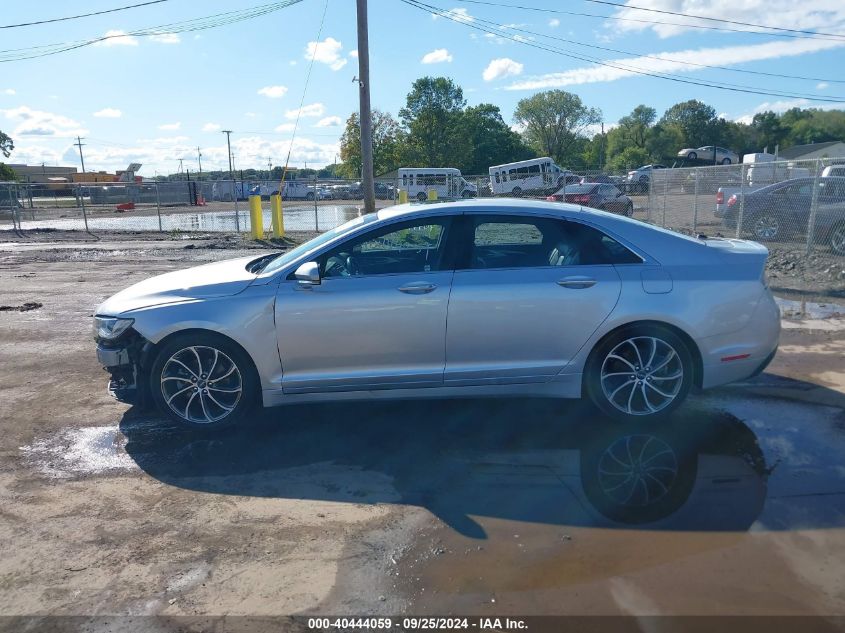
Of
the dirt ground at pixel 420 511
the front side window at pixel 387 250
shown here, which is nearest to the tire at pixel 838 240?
the dirt ground at pixel 420 511

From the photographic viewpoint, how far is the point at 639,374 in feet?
16.3

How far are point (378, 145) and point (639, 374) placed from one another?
8100 cm

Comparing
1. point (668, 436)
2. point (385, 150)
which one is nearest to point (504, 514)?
point (668, 436)

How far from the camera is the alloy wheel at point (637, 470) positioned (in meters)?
4.00

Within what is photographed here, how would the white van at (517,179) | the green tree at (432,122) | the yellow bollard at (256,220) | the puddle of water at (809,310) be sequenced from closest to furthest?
the puddle of water at (809,310)
the yellow bollard at (256,220)
the white van at (517,179)
the green tree at (432,122)

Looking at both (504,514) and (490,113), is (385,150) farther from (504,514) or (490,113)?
(504,514)

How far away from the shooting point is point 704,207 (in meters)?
17.4

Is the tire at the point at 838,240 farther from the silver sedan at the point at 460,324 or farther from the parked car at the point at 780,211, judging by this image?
the silver sedan at the point at 460,324

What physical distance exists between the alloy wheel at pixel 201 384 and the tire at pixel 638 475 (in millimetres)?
2573

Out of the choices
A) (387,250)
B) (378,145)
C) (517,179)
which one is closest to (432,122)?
(378,145)

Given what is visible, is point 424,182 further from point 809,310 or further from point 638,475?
point 638,475

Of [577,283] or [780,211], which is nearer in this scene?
[577,283]

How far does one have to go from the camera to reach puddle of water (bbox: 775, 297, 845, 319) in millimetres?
8750

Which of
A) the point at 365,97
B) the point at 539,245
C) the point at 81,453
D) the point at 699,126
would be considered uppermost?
the point at 699,126
